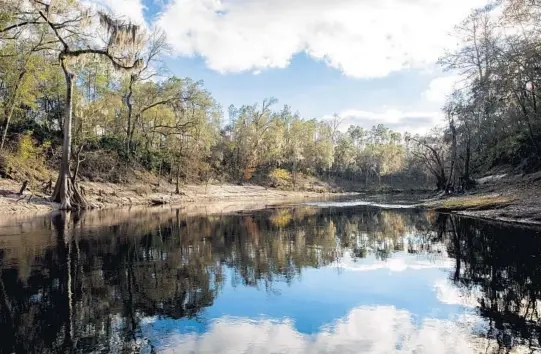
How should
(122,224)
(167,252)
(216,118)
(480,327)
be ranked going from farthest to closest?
(216,118) → (122,224) → (167,252) → (480,327)

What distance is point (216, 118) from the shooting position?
7031cm

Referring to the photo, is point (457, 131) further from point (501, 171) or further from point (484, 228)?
point (484, 228)

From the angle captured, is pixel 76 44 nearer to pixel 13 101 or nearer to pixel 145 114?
pixel 13 101

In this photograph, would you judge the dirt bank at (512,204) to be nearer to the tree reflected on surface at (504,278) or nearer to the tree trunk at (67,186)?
the tree reflected on surface at (504,278)

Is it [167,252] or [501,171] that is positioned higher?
[501,171]

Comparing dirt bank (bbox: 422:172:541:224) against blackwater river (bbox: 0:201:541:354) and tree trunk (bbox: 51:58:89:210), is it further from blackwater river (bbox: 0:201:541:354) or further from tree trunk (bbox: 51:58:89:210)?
tree trunk (bbox: 51:58:89:210)

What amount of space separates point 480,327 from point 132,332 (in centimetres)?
513

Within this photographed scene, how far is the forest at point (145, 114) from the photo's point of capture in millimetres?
21734

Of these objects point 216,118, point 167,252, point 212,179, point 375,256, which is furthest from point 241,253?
point 216,118

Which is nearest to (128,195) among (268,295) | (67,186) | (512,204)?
(67,186)

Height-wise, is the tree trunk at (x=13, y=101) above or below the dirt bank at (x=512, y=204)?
above

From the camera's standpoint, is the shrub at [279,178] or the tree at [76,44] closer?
the tree at [76,44]

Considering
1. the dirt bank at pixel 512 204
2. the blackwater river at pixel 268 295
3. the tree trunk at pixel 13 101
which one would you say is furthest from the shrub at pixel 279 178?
the blackwater river at pixel 268 295

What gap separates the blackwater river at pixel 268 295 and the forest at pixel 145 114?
10.6m
